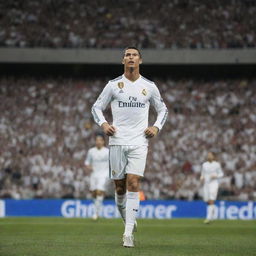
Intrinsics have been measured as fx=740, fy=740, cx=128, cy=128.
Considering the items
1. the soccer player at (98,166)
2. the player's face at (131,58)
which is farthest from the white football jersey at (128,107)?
the soccer player at (98,166)

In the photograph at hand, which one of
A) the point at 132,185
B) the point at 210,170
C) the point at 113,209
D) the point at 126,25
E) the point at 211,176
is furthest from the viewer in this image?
the point at 126,25

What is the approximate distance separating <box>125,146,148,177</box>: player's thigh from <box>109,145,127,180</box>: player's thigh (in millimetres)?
80

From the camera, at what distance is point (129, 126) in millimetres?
10703

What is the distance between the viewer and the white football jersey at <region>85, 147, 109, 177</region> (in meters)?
22.0

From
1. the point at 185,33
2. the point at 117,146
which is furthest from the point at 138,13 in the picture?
the point at 117,146

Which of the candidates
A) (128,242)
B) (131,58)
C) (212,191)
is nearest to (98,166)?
(212,191)

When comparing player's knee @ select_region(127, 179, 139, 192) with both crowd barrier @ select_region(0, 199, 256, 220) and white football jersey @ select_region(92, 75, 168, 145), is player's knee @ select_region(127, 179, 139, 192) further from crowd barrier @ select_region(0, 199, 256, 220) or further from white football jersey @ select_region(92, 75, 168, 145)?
crowd barrier @ select_region(0, 199, 256, 220)

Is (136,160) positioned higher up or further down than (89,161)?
further down

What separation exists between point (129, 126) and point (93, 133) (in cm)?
2245

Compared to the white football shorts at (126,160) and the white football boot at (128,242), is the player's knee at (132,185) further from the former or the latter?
the white football boot at (128,242)

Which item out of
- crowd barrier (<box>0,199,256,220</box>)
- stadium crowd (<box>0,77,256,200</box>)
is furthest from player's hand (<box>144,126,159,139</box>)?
stadium crowd (<box>0,77,256,200</box>)

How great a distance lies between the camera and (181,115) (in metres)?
34.3

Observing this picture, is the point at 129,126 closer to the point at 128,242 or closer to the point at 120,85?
the point at 120,85

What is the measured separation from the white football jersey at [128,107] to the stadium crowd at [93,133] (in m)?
18.6
